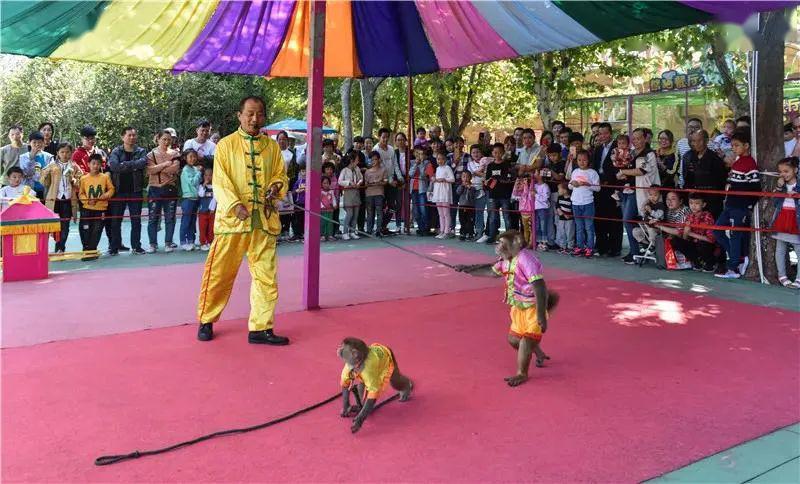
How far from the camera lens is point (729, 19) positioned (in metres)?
6.09

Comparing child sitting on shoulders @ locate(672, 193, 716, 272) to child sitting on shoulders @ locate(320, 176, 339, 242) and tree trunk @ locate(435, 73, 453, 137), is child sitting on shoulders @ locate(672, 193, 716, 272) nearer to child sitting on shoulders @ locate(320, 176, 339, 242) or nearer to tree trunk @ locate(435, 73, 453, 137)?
child sitting on shoulders @ locate(320, 176, 339, 242)

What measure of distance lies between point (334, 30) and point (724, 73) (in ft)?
22.1

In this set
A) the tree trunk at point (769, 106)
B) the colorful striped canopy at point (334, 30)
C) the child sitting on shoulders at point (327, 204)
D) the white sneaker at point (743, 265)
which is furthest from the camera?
the child sitting on shoulders at point (327, 204)

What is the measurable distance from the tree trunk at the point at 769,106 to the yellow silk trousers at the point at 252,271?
574 cm

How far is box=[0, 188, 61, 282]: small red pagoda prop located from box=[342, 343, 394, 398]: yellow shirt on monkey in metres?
5.99

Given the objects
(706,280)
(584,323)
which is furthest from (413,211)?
(584,323)

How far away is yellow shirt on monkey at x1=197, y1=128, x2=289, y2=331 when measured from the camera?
5.35 metres

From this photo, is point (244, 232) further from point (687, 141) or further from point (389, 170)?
point (389, 170)

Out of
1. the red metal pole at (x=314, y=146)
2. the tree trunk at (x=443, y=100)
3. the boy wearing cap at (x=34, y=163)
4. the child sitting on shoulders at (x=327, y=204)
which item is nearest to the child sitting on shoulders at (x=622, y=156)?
the red metal pole at (x=314, y=146)

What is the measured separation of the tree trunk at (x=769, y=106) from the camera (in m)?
7.65

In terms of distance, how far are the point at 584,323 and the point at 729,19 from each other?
3.01 m

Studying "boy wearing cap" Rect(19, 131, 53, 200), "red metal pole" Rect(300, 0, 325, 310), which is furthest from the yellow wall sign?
"boy wearing cap" Rect(19, 131, 53, 200)

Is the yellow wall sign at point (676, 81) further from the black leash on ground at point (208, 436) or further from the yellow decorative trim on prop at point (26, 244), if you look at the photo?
the black leash on ground at point (208, 436)

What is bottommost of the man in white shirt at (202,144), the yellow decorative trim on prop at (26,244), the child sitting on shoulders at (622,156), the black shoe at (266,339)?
the black shoe at (266,339)
